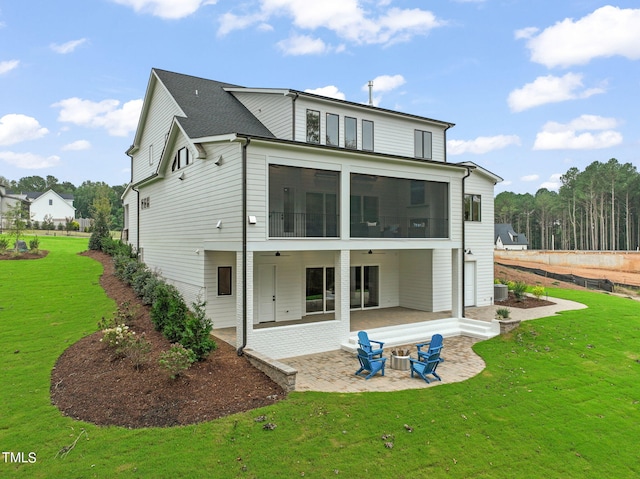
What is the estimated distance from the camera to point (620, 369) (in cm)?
1147

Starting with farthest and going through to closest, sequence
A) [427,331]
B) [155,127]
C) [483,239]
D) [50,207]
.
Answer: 1. [50,207]
2. [155,127]
3. [483,239]
4. [427,331]

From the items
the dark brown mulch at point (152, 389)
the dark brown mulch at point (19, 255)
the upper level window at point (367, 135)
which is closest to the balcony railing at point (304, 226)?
the dark brown mulch at point (152, 389)

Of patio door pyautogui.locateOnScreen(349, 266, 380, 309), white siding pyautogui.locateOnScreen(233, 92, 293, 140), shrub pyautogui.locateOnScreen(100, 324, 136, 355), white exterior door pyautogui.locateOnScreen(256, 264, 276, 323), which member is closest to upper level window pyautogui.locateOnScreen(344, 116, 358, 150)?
white siding pyautogui.locateOnScreen(233, 92, 293, 140)

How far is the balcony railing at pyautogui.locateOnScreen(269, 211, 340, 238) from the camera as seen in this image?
1237cm

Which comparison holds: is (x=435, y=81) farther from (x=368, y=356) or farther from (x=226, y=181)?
(x=368, y=356)

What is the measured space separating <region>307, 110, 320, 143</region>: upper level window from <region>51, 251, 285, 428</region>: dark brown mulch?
9579 mm

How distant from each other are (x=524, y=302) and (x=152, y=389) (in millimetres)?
18271

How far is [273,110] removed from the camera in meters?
17.0

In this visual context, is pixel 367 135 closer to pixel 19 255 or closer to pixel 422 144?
pixel 422 144

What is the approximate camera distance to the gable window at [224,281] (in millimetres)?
14102

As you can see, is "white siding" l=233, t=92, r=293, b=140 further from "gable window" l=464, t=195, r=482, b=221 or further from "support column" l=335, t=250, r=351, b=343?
"gable window" l=464, t=195, r=482, b=221

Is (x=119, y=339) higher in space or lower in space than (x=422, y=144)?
lower

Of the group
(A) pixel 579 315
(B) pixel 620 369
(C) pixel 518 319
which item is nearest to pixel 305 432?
(B) pixel 620 369

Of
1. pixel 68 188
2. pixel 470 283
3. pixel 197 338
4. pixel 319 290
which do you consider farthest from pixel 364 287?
pixel 68 188
